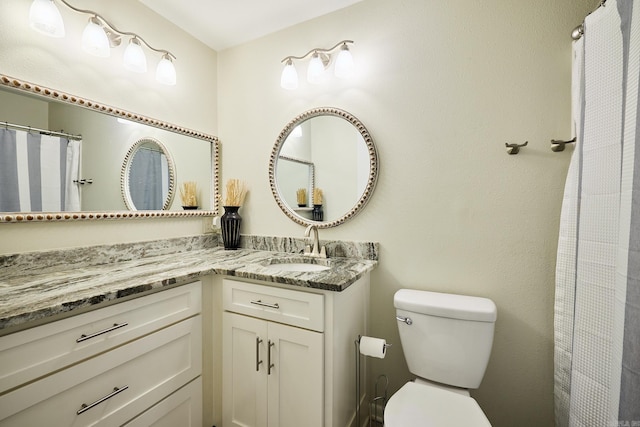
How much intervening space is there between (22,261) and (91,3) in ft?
4.24

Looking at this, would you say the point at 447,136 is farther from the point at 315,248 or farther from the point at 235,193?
the point at 235,193

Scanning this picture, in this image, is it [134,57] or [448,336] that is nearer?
[448,336]

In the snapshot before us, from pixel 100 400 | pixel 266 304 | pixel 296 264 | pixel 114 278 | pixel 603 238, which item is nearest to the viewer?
pixel 603 238

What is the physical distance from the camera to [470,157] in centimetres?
134

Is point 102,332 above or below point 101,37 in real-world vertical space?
below

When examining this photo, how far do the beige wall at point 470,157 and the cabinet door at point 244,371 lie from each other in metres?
0.66

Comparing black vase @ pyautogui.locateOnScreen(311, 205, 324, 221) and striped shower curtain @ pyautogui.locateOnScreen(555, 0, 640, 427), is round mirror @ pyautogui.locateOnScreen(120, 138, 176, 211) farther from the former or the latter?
striped shower curtain @ pyautogui.locateOnScreen(555, 0, 640, 427)

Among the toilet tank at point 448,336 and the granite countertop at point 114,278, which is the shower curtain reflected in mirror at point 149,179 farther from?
the toilet tank at point 448,336

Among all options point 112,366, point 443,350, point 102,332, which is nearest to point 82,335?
point 102,332

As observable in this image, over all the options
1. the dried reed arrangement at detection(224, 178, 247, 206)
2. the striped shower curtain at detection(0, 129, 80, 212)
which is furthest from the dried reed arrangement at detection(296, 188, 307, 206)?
the striped shower curtain at detection(0, 129, 80, 212)

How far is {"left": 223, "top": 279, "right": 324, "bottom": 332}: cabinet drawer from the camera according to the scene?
113 cm

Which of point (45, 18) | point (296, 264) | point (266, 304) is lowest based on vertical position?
point (266, 304)

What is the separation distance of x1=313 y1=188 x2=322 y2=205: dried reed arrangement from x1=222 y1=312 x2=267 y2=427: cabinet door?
769 mm

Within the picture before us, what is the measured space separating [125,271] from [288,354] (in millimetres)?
848
